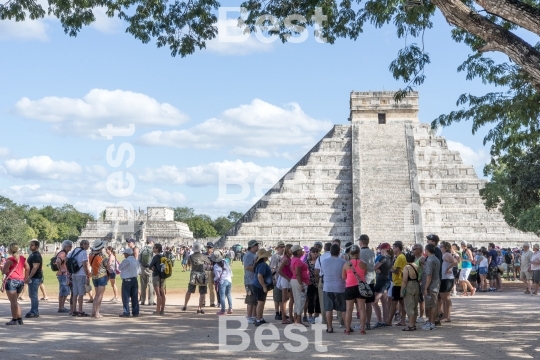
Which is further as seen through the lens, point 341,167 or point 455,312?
point 341,167

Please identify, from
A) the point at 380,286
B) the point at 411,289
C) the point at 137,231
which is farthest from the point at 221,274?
the point at 137,231

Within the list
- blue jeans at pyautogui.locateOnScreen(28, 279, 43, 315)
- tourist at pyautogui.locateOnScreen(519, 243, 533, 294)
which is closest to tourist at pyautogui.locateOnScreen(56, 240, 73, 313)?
blue jeans at pyautogui.locateOnScreen(28, 279, 43, 315)

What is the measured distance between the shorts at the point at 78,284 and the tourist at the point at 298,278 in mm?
4373

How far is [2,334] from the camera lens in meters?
10.8

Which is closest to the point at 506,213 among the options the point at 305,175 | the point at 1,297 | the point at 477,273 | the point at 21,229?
the point at 477,273

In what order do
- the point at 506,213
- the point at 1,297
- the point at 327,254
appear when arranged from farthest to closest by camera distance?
the point at 506,213 < the point at 1,297 < the point at 327,254

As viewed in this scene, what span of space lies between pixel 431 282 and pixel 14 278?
7218 millimetres

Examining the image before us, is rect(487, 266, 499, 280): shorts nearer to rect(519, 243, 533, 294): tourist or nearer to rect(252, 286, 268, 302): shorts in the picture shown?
rect(519, 243, 533, 294): tourist

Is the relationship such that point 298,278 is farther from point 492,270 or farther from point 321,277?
point 492,270

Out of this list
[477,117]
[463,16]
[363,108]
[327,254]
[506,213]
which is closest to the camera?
[463,16]

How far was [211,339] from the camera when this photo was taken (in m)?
10.4

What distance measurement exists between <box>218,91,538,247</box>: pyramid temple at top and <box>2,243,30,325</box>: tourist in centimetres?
3438

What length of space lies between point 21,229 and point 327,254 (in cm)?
6754

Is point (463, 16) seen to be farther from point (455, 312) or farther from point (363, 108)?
point (363, 108)
